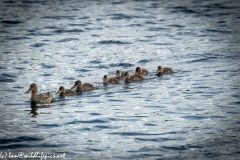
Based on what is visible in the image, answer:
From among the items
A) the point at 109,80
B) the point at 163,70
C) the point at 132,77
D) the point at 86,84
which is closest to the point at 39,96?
the point at 86,84

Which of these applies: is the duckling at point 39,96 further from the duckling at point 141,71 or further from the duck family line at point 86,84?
the duckling at point 141,71

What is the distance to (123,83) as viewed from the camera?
61.9 feet

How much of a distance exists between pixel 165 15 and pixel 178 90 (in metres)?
16.4

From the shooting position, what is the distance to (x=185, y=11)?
3444cm

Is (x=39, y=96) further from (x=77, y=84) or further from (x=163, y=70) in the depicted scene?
(x=163, y=70)

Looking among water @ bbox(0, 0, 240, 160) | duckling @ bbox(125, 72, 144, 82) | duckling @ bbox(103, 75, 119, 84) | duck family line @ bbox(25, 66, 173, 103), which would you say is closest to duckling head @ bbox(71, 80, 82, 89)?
duck family line @ bbox(25, 66, 173, 103)

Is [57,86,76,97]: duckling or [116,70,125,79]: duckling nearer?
[57,86,76,97]: duckling

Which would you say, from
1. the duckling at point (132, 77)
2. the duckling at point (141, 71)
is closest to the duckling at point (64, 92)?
the duckling at point (132, 77)

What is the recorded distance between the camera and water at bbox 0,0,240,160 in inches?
518

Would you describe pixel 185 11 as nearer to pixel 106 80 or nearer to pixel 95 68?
pixel 95 68

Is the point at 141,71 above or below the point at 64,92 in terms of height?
above

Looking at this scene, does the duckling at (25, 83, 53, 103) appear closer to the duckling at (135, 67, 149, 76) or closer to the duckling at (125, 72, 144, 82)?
the duckling at (125, 72, 144, 82)

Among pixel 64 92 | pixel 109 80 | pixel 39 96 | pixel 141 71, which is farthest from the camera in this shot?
pixel 141 71

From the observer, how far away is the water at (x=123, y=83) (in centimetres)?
1316
